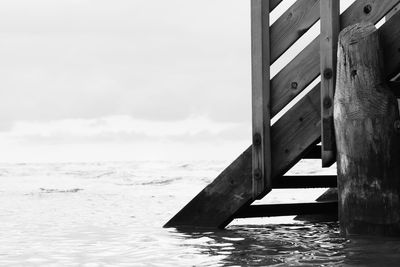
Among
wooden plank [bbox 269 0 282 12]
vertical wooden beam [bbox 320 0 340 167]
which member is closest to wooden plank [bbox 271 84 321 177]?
vertical wooden beam [bbox 320 0 340 167]

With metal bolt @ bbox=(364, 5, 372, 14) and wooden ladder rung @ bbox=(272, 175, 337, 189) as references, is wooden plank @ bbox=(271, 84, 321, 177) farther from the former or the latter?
metal bolt @ bbox=(364, 5, 372, 14)

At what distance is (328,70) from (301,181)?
1282mm

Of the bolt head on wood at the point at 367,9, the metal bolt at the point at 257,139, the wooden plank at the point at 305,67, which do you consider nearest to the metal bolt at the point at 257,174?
the metal bolt at the point at 257,139

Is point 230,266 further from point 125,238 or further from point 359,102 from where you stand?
point 125,238

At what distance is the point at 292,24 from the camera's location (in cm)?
557

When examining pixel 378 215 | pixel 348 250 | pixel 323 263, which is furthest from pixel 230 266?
pixel 378 215

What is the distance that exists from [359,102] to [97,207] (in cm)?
646

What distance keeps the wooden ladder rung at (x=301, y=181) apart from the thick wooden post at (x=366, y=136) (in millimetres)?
899

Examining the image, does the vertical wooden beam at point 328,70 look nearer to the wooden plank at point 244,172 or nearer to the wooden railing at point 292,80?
the wooden railing at point 292,80

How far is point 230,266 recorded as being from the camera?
434 cm

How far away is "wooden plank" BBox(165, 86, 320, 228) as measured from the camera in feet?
18.2

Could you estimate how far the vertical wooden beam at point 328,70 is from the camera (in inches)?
205

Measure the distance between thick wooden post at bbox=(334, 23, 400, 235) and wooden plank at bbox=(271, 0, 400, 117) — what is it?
209 mm

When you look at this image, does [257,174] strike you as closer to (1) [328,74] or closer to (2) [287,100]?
(2) [287,100]
